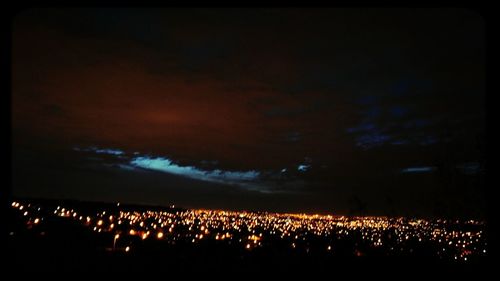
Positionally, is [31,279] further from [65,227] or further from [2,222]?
[65,227]

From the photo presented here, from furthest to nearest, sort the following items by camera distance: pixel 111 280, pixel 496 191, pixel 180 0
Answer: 1. pixel 111 280
2. pixel 180 0
3. pixel 496 191

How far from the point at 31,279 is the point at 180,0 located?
5136 mm

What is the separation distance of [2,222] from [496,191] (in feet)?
17.8

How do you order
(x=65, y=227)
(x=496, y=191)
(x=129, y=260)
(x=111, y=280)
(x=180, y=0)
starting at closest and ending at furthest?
(x=496, y=191), (x=180, y=0), (x=111, y=280), (x=129, y=260), (x=65, y=227)

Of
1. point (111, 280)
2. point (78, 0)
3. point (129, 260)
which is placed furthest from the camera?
point (129, 260)

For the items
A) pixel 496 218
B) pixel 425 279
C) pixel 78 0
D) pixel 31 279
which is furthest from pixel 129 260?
Answer: pixel 496 218

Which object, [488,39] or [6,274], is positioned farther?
[6,274]

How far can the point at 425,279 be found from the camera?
14625mm

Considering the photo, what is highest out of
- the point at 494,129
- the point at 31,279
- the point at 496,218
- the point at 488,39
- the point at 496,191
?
the point at 488,39

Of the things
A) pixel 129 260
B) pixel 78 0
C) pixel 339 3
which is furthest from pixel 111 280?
pixel 129 260

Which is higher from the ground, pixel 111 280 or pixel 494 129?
pixel 494 129

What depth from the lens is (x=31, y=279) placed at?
279 inches

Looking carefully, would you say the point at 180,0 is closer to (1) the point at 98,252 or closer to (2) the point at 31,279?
(2) the point at 31,279

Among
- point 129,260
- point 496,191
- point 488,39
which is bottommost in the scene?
point 129,260
